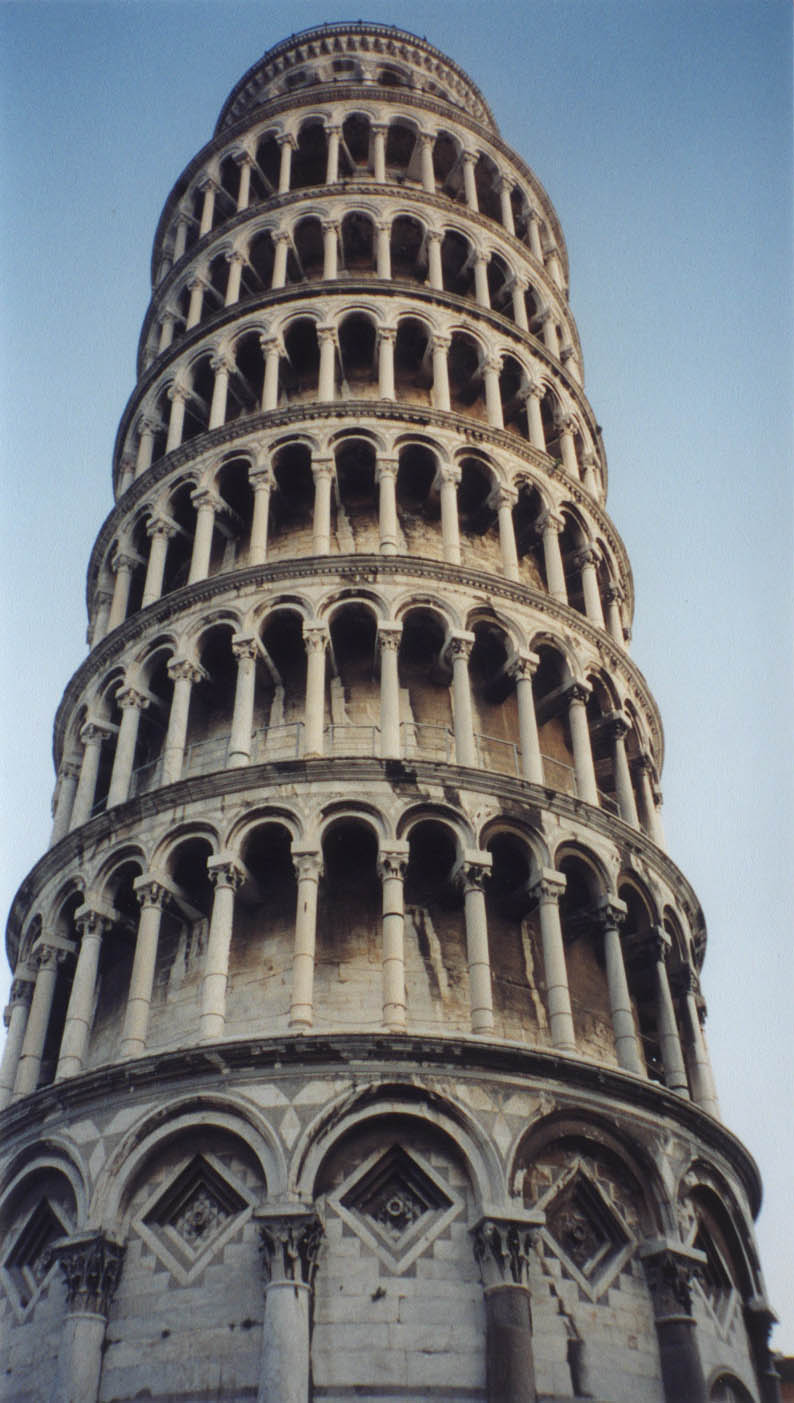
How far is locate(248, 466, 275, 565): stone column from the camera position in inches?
929

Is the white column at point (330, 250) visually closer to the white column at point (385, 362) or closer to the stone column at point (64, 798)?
the white column at point (385, 362)

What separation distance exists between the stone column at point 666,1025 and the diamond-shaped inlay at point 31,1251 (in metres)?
8.54

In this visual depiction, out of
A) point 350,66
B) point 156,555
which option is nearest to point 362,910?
point 156,555

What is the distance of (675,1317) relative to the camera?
52.1ft

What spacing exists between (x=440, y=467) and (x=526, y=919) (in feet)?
29.7

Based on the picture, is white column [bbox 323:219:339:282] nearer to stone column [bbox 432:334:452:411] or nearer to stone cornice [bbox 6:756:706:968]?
stone column [bbox 432:334:452:411]

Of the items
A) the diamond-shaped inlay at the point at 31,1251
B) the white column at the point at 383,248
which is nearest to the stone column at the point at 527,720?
the diamond-shaped inlay at the point at 31,1251

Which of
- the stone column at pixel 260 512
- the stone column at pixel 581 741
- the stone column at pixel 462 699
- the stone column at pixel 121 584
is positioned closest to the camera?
the stone column at pixel 462 699

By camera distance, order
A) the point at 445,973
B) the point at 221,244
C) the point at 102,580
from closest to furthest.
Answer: the point at 445,973
the point at 102,580
the point at 221,244

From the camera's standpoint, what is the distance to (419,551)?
2502cm

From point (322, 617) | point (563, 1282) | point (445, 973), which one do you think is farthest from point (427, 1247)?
point (322, 617)

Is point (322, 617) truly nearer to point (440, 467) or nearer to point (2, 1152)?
point (440, 467)

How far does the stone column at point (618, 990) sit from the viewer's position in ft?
59.8

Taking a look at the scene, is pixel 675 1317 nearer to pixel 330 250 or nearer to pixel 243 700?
pixel 243 700
